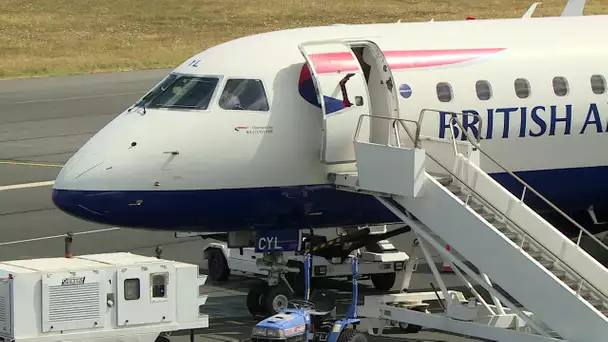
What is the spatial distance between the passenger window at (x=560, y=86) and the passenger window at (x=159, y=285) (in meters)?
8.22

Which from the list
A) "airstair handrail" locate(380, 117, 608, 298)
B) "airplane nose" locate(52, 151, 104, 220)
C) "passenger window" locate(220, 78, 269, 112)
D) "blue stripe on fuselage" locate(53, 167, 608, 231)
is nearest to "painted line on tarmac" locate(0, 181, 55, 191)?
"blue stripe on fuselage" locate(53, 167, 608, 231)

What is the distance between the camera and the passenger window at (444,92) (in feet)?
79.3

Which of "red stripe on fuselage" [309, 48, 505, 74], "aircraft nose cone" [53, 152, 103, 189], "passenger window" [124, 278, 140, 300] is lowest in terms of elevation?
"passenger window" [124, 278, 140, 300]

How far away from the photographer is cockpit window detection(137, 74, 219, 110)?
23.6 meters

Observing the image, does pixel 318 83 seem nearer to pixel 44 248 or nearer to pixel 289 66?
pixel 289 66

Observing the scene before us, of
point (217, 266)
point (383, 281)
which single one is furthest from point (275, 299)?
point (217, 266)

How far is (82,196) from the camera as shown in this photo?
22.8 m

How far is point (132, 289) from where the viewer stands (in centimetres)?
2103

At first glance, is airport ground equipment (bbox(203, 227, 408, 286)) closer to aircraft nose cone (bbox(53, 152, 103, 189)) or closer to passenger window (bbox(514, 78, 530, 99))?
aircraft nose cone (bbox(53, 152, 103, 189))

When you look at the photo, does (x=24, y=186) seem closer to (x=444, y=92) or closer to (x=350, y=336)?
(x=444, y=92)

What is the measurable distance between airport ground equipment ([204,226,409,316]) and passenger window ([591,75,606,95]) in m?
4.30

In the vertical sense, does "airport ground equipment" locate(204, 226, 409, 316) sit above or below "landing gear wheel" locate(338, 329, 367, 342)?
above

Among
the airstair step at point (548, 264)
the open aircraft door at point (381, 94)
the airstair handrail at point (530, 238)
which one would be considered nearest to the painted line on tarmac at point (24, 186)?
the open aircraft door at point (381, 94)

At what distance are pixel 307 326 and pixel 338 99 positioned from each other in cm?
396
